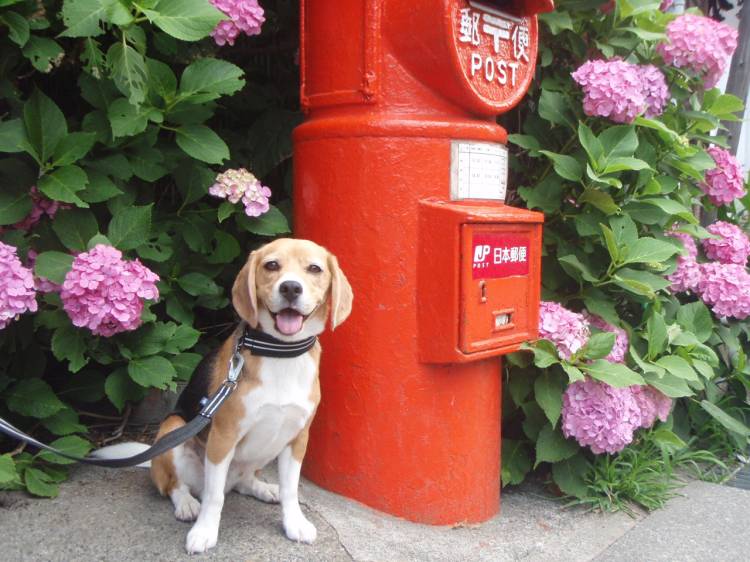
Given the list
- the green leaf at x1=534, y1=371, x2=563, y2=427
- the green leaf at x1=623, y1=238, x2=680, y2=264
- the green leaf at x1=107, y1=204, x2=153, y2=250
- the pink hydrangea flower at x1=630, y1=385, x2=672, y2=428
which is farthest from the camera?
the pink hydrangea flower at x1=630, y1=385, x2=672, y2=428

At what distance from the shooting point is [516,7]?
2.63 metres

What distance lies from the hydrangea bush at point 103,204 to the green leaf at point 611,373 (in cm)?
138

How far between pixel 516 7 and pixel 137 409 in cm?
237

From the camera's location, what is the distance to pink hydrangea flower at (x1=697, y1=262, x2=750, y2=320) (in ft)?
11.7

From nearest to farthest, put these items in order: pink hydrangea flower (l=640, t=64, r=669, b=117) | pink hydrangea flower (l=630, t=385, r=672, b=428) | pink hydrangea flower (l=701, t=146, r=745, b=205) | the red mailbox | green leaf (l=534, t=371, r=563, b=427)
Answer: the red mailbox, green leaf (l=534, t=371, r=563, b=427), pink hydrangea flower (l=630, t=385, r=672, b=428), pink hydrangea flower (l=640, t=64, r=669, b=117), pink hydrangea flower (l=701, t=146, r=745, b=205)

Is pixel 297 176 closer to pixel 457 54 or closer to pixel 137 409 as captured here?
pixel 457 54

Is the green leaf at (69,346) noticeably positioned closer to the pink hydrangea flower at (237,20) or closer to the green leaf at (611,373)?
the pink hydrangea flower at (237,20)

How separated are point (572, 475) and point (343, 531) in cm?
116

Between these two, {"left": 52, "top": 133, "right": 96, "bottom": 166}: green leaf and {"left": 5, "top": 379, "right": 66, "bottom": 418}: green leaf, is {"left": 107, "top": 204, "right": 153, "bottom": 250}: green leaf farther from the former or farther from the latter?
{"left": 5, "top": 379, "right": 66, "bottom": 418}: green leaf

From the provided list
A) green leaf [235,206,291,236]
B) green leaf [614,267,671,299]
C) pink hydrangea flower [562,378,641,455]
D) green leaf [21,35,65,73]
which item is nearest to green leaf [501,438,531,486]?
pink hydrangea flower [562,378,641,455]

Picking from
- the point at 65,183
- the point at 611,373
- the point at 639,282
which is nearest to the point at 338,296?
the point at 65,183

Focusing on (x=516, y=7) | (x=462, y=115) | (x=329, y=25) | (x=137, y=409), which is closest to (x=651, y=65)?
(x=516, y=7)

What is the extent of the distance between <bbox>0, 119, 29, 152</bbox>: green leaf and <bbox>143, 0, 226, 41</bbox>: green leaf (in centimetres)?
58

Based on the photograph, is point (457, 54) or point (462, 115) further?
point (462, 115)
